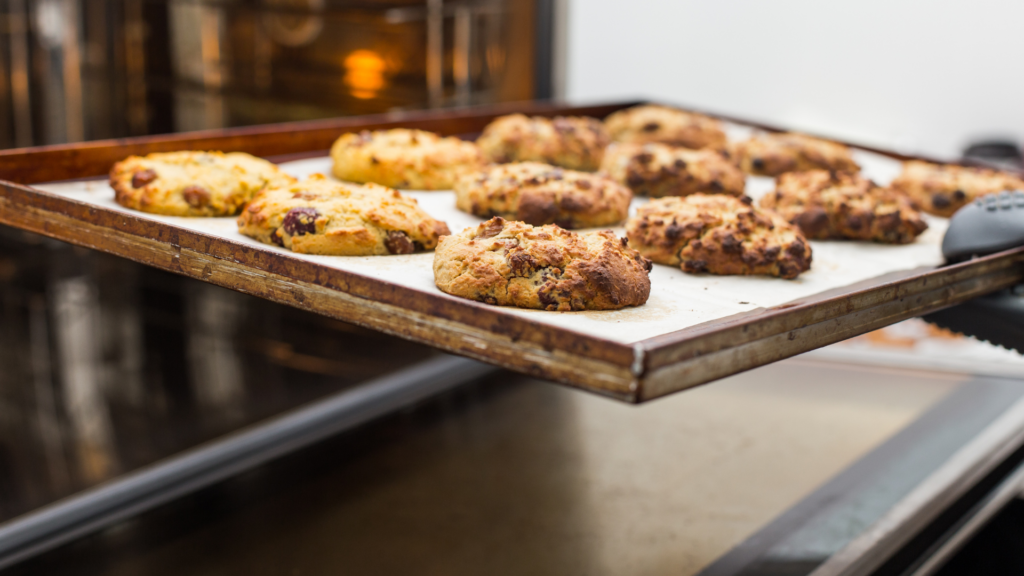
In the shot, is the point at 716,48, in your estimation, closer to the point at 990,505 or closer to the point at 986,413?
the point at 986,413

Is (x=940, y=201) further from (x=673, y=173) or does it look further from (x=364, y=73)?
(x=364, y=73)

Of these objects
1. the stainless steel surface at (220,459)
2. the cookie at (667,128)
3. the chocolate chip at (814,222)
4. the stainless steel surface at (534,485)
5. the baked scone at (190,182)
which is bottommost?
the stainless steel surface at (534,485)

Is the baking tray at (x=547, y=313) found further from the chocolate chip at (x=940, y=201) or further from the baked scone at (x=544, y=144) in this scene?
the baked scone at (x=544, y=144)

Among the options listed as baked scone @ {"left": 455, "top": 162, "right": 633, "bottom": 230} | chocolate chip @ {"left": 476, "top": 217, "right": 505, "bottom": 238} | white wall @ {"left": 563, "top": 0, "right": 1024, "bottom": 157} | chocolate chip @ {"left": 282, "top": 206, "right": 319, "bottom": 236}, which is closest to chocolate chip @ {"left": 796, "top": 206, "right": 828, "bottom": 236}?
baked scone @ {"left": 455, "top": 162, "right": 633, "bottom": 230}

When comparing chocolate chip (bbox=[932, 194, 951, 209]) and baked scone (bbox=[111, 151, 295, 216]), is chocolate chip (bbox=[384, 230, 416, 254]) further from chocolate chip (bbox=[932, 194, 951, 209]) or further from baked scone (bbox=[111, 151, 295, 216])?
chocolate chip (bbox=[932, 194, 951, 209])

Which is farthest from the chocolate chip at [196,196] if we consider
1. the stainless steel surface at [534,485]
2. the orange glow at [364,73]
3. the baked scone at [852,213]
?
the orange glow at [364,73]

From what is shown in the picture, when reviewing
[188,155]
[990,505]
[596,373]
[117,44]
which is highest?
[117,44]

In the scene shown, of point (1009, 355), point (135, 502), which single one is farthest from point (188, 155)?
point (1009, 355)
